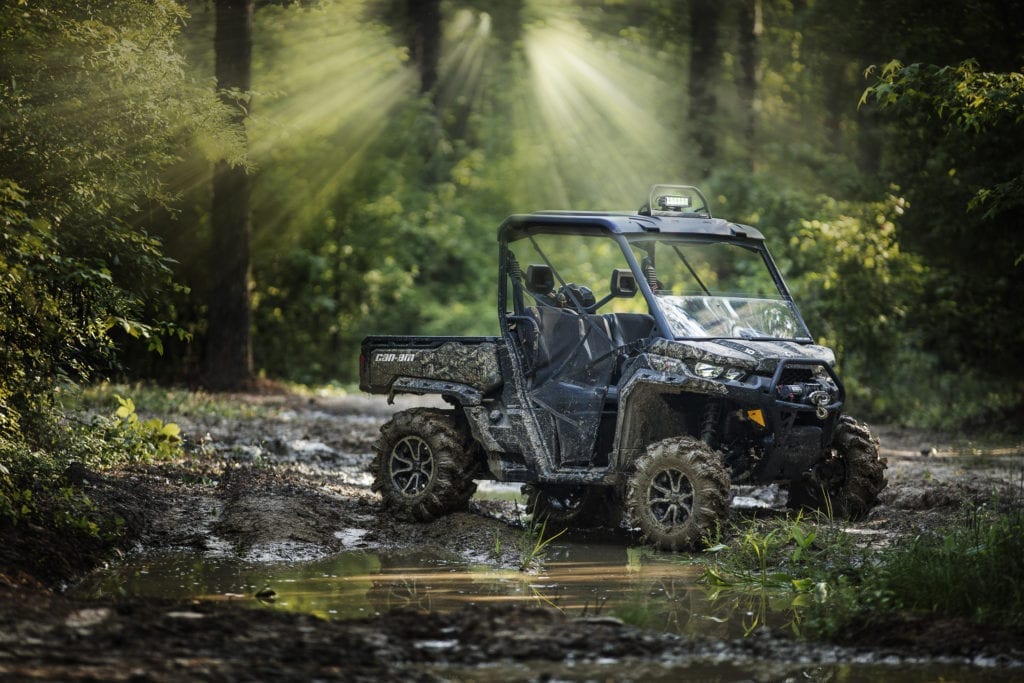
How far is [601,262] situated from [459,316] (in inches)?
154

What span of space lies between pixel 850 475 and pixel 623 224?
108 inches

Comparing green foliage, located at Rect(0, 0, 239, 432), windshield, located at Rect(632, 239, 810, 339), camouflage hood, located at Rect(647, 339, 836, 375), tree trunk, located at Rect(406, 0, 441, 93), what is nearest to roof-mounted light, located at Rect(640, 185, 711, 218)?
windshield, located at Rect(632, 239, 810, 339)

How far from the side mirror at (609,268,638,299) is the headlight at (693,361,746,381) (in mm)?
875

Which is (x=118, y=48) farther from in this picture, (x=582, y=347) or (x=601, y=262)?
(x=601, y=262)

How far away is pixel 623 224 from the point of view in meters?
10.6

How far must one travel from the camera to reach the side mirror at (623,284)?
414 inches

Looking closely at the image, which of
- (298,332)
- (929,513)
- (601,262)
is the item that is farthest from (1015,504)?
(601,262)

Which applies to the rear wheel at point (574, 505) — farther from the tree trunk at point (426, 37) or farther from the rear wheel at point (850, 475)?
the tree trunk at point (426, 37)

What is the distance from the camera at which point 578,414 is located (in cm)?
1088

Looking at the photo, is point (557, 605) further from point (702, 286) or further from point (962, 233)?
point (962, 233)

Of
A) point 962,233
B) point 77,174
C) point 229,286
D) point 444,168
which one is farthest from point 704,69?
point 77,174

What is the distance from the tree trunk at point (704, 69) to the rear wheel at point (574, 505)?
67.8 feet

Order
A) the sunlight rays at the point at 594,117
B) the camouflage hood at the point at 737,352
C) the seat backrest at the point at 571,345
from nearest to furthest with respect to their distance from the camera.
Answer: the camouflage hood at the point at 737,352
the seat backrest at the point at 571,345
the sunlight rays at the point at 594,117

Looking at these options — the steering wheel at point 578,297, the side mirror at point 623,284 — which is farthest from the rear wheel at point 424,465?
the side mirror at point 623,284
